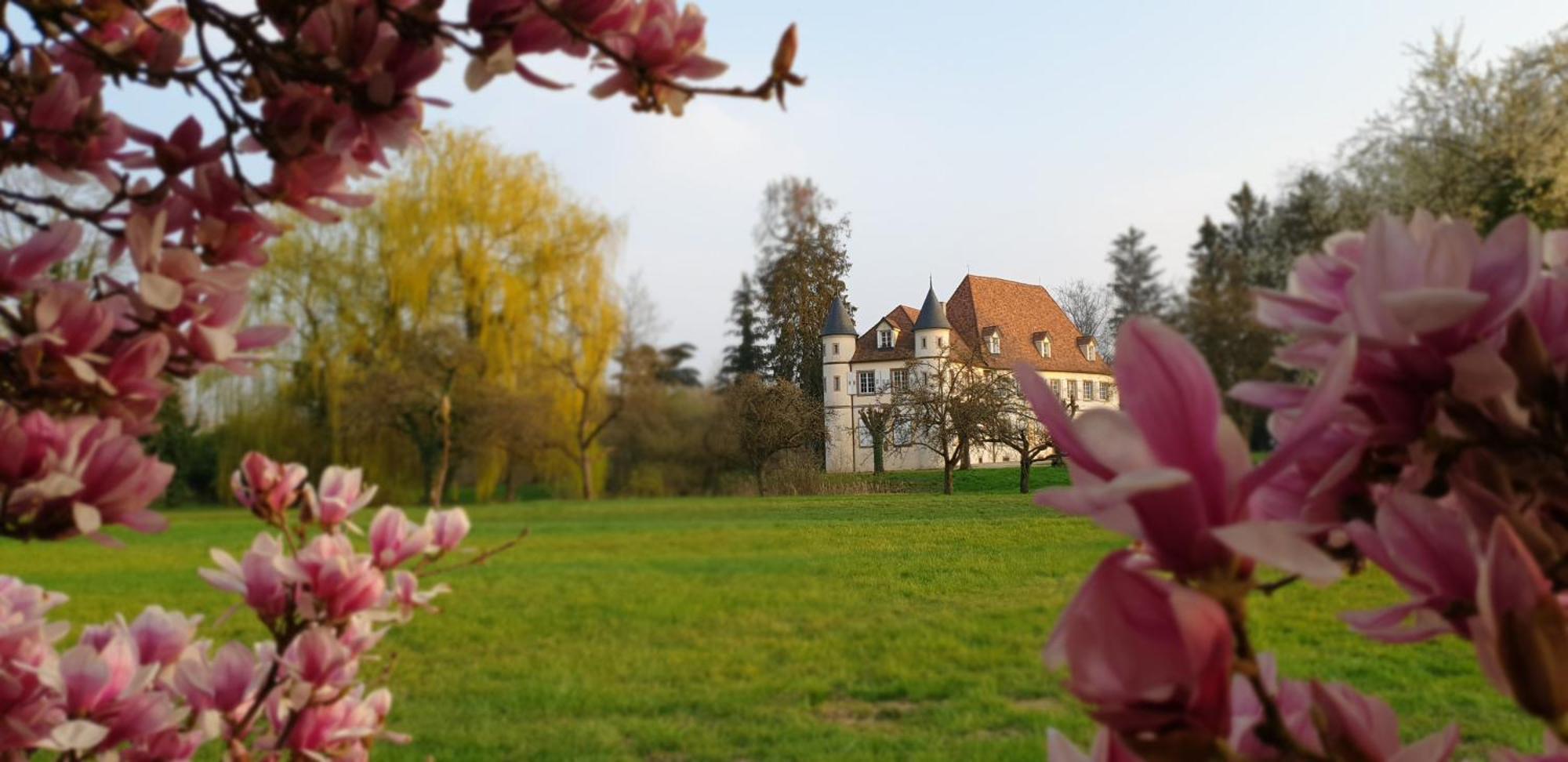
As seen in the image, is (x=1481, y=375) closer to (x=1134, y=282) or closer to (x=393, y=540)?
(x=1134, y=282)

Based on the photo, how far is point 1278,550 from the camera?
1.13 ft

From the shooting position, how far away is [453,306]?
1808cm

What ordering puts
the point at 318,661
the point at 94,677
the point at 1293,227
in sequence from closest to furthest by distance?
the point at 94,677, the point at 318,661, the point at 1293,227

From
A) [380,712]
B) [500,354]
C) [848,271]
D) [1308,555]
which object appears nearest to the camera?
[1308,555]

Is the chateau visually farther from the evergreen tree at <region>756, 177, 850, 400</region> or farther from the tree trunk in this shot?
the tree trunk

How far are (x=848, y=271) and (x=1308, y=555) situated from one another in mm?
727

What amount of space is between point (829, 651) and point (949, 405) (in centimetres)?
388

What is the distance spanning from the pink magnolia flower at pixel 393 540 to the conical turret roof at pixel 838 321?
918 mm

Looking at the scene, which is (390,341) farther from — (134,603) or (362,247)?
(134,603)

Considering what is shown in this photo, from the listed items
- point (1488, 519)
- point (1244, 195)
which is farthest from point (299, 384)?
point (1488, 519)

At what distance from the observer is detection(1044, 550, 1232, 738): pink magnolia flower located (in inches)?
13.7

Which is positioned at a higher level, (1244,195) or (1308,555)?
(1244,195)

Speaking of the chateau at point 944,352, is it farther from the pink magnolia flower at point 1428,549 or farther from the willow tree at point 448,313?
the willow tree at point 448,313

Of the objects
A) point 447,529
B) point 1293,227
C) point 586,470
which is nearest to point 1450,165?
point 1293,227
